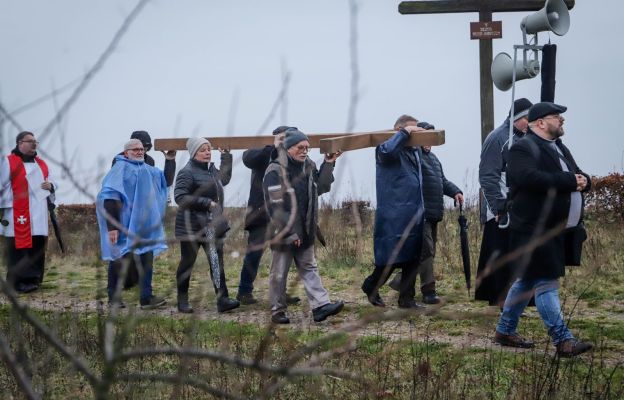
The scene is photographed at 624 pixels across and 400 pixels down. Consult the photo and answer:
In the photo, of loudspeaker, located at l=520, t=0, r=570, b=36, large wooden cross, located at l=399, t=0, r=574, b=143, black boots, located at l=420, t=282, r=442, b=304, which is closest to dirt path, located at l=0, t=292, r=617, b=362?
black boots, located at l=420, t=282, r=442, b=304

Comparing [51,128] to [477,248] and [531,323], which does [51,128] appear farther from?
[477,248]

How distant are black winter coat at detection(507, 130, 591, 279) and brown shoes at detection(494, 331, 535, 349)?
625mm

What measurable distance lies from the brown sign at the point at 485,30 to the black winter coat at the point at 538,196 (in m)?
5.98

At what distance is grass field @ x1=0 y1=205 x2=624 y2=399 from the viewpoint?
8.19ft

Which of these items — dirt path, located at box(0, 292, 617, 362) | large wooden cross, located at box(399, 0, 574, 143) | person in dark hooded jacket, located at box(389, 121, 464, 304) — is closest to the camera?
dirt path, located at box(0, 292, 617, 362)

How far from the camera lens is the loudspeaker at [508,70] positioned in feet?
29.5

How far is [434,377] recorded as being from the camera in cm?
564

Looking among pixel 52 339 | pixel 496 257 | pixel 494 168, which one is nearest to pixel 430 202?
pixel 494 168

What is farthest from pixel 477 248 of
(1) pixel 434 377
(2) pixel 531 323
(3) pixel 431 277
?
(1) pixel 434 377

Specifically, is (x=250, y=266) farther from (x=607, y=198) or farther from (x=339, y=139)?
(x=607, y=198)

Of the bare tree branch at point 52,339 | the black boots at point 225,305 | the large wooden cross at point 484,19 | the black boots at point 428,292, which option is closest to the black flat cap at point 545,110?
the black boots at point 428,292

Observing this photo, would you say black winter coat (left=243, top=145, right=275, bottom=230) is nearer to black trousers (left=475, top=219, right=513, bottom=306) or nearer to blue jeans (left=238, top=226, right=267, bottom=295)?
blue jeans (left=238, top=226, right=267, bottom=295)

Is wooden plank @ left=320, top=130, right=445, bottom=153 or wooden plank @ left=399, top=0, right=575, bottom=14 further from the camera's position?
wooden plank @ left=399, top=0, right=575, bottom=14

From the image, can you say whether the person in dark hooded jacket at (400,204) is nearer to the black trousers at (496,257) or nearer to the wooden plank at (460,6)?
the black trousers at (496,257)
